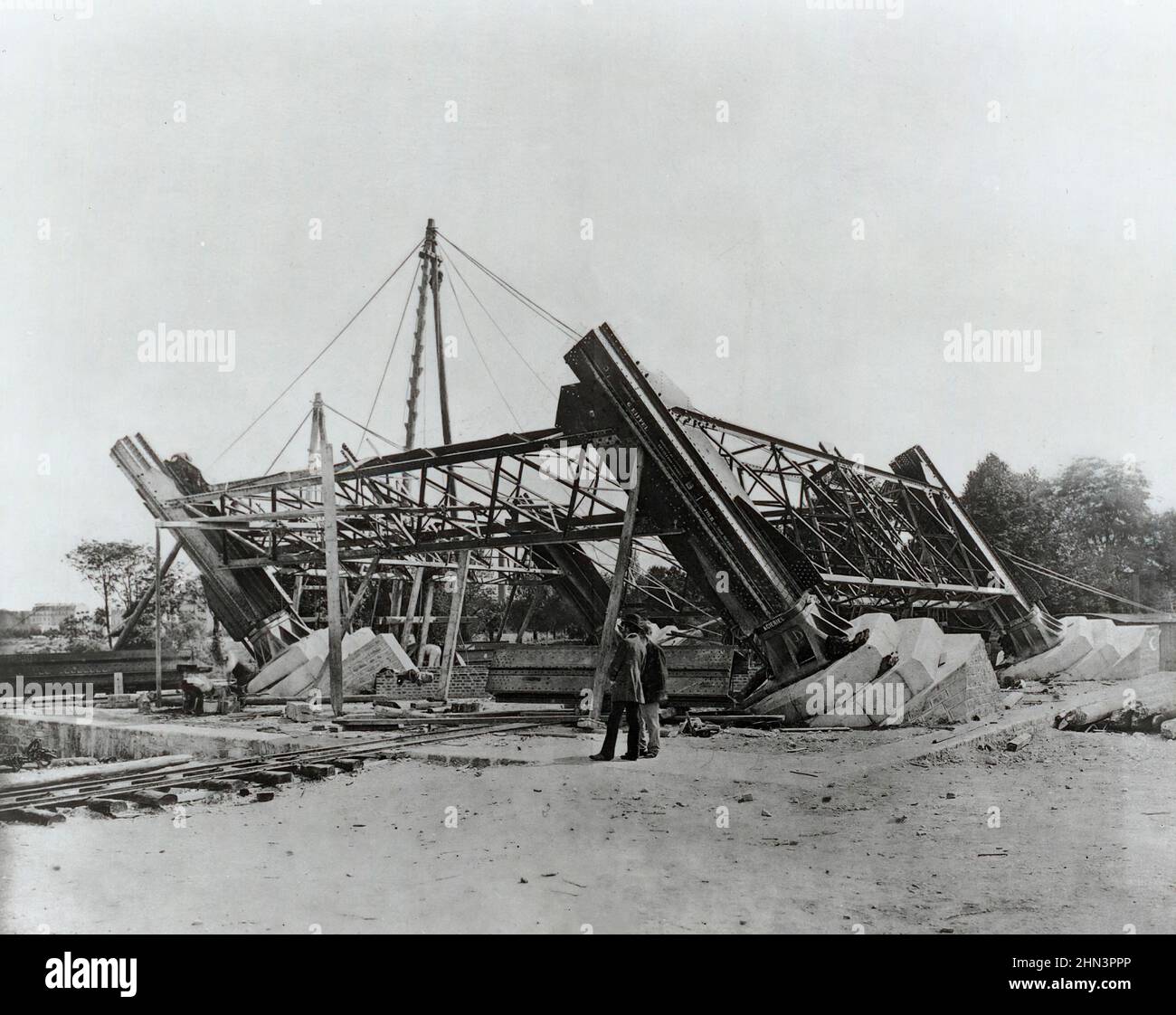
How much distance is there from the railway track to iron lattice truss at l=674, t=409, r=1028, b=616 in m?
5.41

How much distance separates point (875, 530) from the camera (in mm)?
14523

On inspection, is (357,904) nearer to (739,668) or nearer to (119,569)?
(739,668)

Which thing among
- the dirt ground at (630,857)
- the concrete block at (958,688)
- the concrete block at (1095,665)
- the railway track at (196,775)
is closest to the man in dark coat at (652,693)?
the dirt ground at (630,857)

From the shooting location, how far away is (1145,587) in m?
26.5

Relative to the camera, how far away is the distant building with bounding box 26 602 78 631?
152 ft

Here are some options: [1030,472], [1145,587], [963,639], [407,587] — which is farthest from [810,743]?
[1030,472]

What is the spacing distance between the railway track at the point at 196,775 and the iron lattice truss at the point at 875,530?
17.7ft

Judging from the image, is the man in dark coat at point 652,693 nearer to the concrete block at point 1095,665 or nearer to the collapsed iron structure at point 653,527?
the collapsed iron structure at point 653,527

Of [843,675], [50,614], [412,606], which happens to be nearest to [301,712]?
[843,675]

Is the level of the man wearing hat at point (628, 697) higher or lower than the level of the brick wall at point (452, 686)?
higher

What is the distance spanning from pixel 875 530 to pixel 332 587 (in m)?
8.97

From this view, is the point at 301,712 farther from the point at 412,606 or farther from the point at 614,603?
the point at 412,606

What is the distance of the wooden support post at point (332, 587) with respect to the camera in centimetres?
1286
